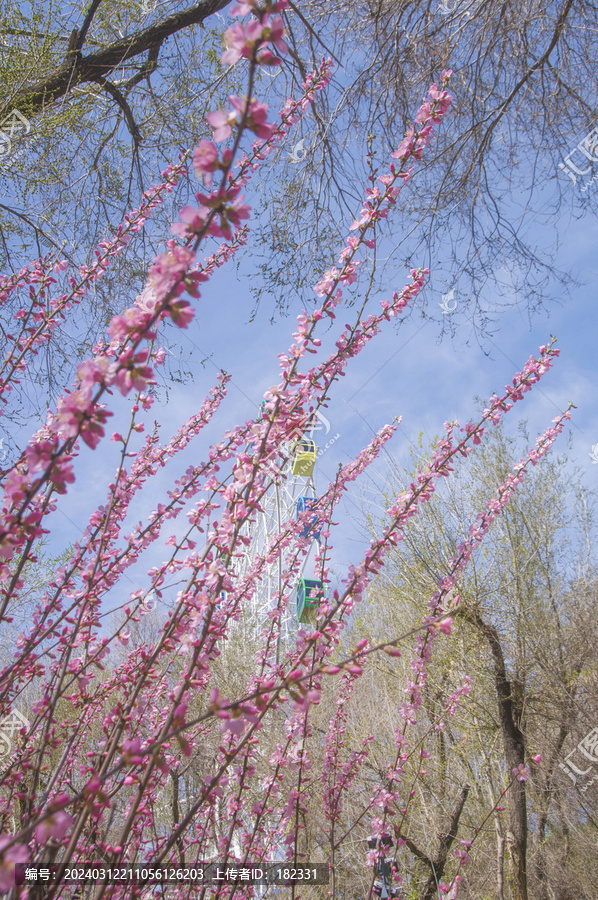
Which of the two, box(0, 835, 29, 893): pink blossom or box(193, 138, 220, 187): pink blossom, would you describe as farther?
box(193, 138, 220, 187): pink blossom

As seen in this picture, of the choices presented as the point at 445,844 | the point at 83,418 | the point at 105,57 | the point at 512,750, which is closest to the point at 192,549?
the point at 83,418

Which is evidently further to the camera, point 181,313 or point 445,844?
point 445,844

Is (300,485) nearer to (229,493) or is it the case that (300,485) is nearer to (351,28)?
(351,28)

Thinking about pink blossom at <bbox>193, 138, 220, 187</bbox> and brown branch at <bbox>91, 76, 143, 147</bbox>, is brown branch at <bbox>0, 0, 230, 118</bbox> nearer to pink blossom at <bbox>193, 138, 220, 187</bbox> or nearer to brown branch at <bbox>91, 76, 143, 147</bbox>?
brown branch at <bbox>91, 76, 143, 147</bbox>

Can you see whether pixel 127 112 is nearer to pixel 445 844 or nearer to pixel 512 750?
pixel 512 750

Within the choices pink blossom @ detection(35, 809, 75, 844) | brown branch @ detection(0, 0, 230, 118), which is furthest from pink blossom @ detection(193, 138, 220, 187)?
brown branch @ detection(0, 0, 230, 118)

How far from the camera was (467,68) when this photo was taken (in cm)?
398

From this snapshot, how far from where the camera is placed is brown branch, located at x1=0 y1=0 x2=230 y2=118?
3.79m

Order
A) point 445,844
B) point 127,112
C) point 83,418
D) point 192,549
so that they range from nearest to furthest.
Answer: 1. point 83,418
2. point 192,549
3. point 127,112
4. point 445,844

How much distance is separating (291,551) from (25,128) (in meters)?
3.09

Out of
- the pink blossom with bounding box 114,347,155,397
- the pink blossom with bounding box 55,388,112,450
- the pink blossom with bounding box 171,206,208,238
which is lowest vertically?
the pink blossom with bounding box 55,388,112,450

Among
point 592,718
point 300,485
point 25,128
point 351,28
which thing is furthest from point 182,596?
point 300,485

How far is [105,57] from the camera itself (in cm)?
400

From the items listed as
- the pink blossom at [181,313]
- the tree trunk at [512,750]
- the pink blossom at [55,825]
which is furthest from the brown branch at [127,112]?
the tree trunk at [512,750]
